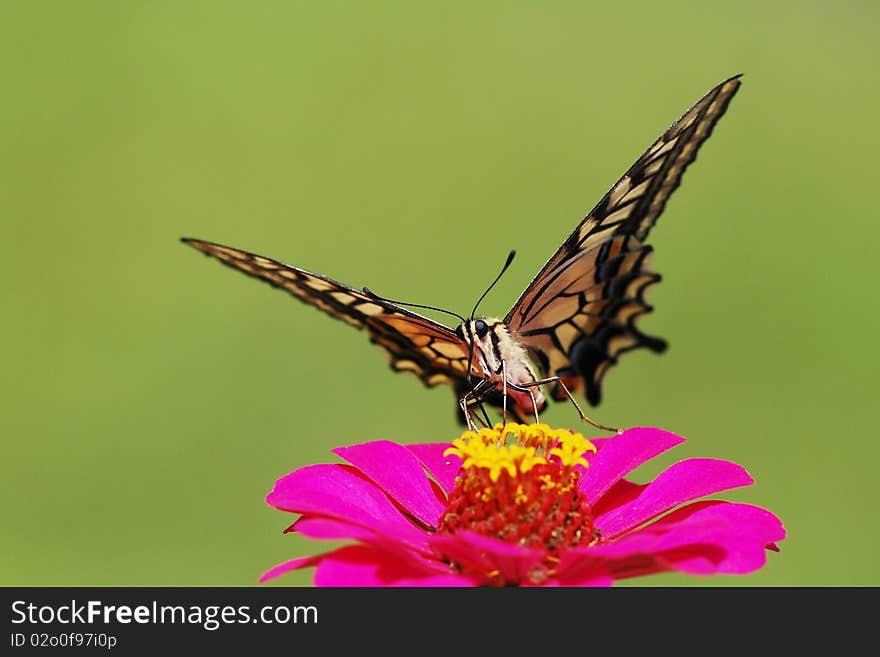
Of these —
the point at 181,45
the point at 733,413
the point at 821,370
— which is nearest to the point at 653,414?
the point at 733,413

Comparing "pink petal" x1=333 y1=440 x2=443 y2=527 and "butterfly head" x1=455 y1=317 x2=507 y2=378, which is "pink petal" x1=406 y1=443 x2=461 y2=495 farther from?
"butterfly head" x1=455 y1=317 x2=507 y2=378

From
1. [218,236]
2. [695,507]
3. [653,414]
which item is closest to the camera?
[695,507]

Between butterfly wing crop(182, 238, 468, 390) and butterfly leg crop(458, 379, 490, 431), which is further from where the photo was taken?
butterfly leg crop(458, 379, 490, 431)

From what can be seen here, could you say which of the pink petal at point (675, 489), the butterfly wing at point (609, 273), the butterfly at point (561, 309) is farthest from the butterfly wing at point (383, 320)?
the pink petal at point (675, 489)

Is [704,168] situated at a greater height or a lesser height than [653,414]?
greater

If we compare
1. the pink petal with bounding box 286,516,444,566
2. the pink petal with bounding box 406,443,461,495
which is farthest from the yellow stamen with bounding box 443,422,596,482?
the pink petal with bounding box 286,516,444,566
